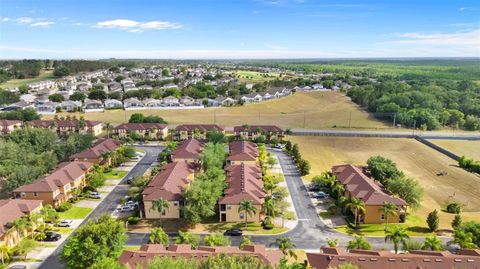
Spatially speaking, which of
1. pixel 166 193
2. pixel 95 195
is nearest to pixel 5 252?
pixel 166 193

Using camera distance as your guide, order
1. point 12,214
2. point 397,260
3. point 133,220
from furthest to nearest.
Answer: point 133,220 < point 12,214 < point 397,260

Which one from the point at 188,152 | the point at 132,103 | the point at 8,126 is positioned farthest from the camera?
the point at 132,103

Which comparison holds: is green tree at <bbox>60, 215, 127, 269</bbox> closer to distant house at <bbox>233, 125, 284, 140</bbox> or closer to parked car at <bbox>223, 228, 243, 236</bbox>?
parked car at <bbox>223, 228, 243, 236</bbox>

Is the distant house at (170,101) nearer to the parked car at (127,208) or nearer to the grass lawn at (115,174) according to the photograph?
the grass lawn at (115,174)

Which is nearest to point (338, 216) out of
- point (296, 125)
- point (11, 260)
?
point (11, 260)

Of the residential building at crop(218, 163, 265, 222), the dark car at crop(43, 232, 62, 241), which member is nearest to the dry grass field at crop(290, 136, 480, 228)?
the residential building at crop(218, 163, 265, 222)

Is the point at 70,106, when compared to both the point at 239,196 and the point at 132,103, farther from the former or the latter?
the point at 239,196
